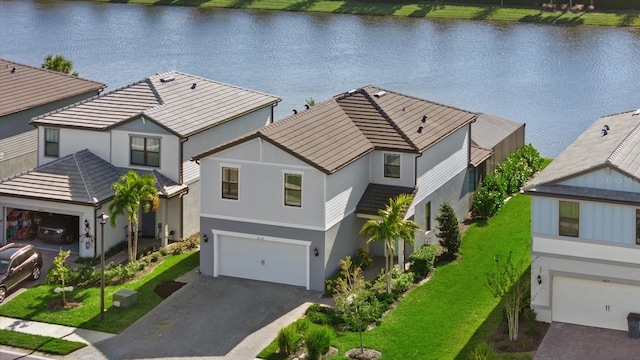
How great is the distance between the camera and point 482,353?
1257 inches

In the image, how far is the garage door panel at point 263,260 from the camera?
3947cm

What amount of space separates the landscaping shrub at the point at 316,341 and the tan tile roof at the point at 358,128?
6.78 m

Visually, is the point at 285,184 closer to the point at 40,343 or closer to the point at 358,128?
the point at 358,128

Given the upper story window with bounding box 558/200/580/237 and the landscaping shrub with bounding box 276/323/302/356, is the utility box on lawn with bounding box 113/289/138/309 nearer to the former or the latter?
the landscaping shrub with bounding box 276/323/302/356

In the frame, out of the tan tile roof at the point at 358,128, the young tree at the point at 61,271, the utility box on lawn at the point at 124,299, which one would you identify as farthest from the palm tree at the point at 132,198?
the utility box on lawn at the point at 124,299

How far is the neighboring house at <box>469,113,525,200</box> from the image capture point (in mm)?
48406

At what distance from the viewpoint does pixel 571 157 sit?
38156mm

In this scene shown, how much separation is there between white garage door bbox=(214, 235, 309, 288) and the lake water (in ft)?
94.3

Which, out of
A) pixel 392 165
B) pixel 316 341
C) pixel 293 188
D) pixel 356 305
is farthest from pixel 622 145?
pixel 316 341

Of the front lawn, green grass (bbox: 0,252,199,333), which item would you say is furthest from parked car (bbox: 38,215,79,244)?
the front lawn

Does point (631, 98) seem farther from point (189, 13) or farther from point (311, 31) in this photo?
point (189, 13)

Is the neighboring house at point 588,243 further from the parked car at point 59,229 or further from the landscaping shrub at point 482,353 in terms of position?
the parked car at point 59,229

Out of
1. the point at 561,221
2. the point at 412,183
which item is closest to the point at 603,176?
the point at 561,221

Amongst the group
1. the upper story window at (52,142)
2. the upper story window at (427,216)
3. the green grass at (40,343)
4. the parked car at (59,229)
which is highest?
the upper story window at (52,142)
